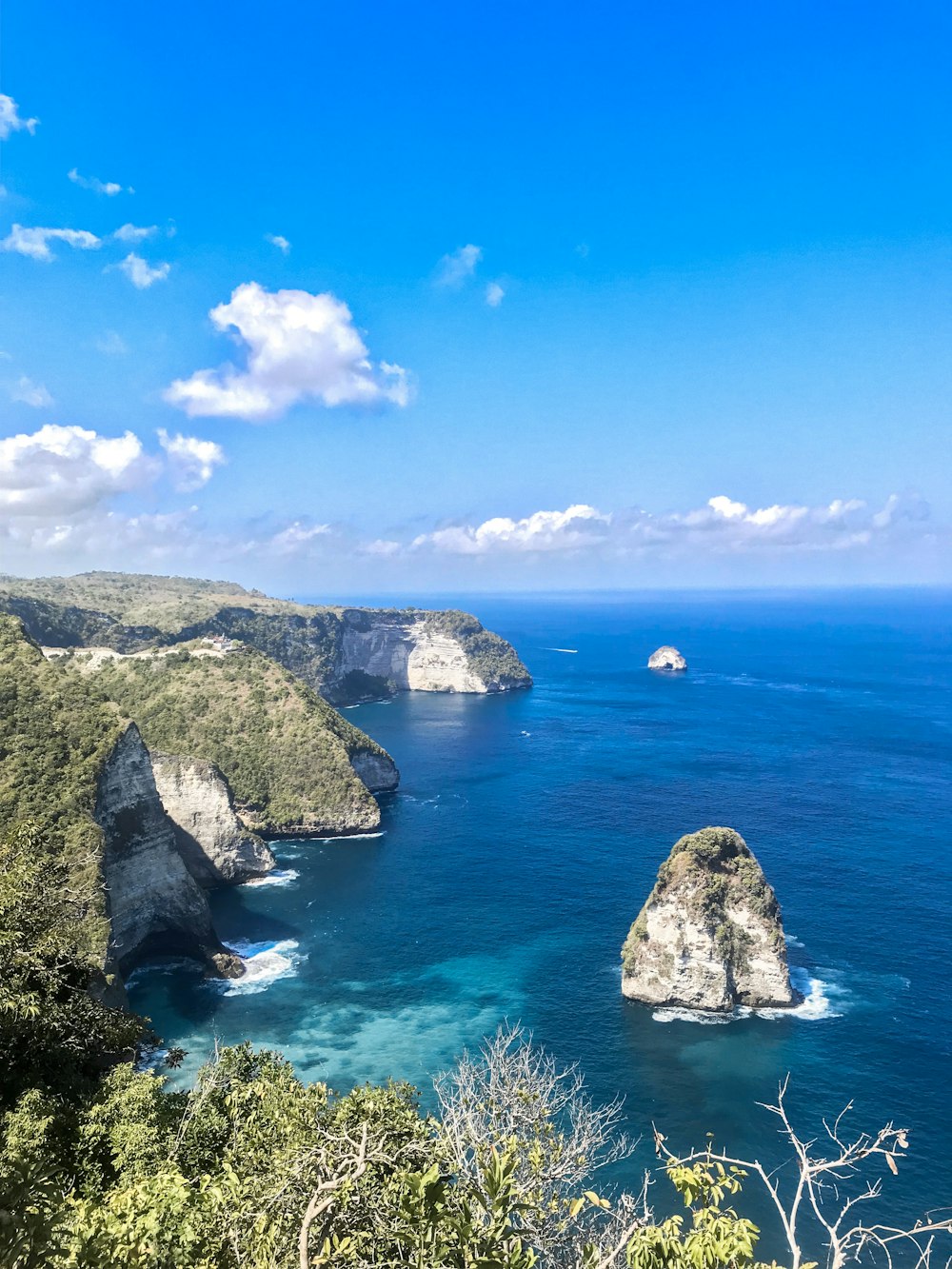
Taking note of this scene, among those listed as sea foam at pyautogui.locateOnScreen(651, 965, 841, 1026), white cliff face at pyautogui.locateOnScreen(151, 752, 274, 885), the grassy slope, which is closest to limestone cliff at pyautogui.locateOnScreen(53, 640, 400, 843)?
white cliff face at pyautogui.locateOnScreen(151, 752, 274, 885)

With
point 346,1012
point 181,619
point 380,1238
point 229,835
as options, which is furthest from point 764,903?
point 181,619

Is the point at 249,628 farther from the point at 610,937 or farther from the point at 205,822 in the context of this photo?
the point at 610,937

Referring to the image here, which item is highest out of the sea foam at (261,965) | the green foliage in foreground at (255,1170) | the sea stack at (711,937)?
the green foliage in foreground at (255,1170)

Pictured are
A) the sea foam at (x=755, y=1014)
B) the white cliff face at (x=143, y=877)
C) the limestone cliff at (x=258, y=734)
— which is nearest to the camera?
the sea foam at (x=755, y=1014)

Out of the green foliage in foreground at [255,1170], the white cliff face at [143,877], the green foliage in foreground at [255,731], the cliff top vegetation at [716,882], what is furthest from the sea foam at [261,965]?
the cliff top vegetation at [716,882]

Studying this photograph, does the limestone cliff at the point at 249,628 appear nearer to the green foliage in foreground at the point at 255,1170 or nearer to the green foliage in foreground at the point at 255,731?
the green foliage in foreground at the point at 255,731

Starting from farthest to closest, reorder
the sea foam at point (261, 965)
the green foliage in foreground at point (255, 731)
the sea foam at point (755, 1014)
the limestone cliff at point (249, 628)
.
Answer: the limestone cliff at point (249, 628)
the green foliage in foreground at point (255, 731)
the sea foam at point (261, 965)
the sea foam at point (755, 1014)

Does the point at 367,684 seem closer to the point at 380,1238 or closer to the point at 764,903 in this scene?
the point at 764,903
